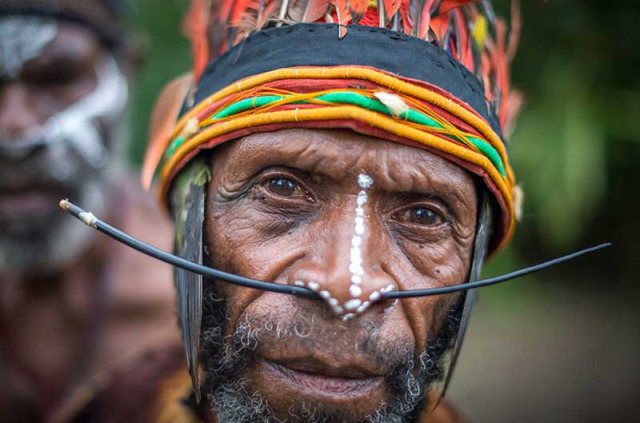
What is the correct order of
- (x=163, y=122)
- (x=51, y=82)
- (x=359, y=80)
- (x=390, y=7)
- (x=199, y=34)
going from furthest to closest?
(x=51, y=82) → (x=163, y=122) → (x=199, y=34) → (x=390, y=7) → (x=359, y=80)

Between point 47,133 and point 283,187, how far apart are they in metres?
2.18

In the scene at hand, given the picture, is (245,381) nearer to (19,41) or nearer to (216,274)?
(216,274)

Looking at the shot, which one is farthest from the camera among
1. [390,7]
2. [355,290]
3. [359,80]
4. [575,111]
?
[575,111]

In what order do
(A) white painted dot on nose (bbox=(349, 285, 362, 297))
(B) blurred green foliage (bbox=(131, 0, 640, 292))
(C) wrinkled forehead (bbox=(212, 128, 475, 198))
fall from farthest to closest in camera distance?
(B) blurred green foliage (bbox=(131, 0, 640, 292)), (C) wrinkled forehead (bbox=(212, 128, 475, 198)), (A) white painted dot on nose (bbox=(349, 285, 362, 297))

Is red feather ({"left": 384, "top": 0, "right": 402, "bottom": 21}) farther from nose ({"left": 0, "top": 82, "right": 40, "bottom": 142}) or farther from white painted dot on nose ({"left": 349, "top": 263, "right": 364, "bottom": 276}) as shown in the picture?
nose ({"left": 0, "top": 82, "right": 40, "bottom": 142})

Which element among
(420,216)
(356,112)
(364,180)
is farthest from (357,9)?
(420,216)

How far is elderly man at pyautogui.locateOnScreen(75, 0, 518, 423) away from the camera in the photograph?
1773mm

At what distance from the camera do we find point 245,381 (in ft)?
6.15

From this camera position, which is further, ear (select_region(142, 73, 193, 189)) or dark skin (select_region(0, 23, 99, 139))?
dark skin (select_region(0, 23, 99, 139))

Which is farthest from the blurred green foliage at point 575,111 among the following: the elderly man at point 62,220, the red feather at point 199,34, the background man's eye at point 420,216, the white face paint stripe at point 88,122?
the background man's eye at point 420,216

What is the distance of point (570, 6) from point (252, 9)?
3.43 meters

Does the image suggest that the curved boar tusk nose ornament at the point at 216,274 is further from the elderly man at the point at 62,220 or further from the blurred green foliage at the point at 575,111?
the blurred green foliage at the point at 575,111

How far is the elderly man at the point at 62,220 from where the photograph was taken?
3.55m

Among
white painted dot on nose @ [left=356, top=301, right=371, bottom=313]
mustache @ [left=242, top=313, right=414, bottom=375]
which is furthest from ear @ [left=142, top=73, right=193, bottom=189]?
white painted dot on nose @ [left=356, top=301, right=371, bottom=313]
